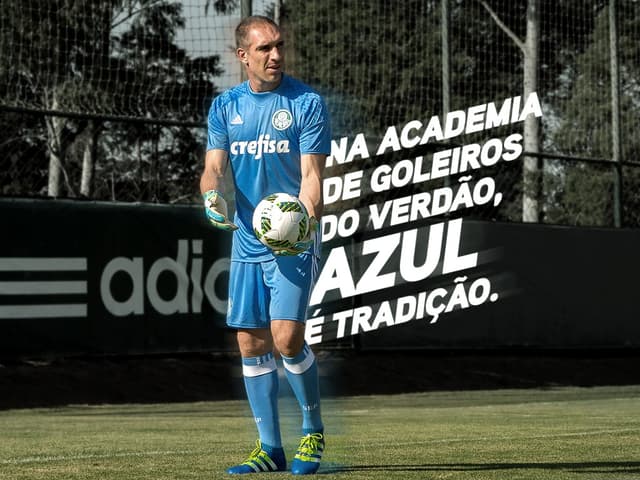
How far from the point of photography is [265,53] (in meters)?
7.10

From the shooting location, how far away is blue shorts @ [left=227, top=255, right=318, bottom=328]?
7.03 metres

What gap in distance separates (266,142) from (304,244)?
1.94 feet

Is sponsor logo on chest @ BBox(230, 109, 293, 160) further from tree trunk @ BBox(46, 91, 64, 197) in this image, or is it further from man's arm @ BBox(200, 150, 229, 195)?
tree trunk @ BBox(46, 91, 64, 197)

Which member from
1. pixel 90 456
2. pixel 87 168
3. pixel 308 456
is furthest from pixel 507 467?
pixel 87 168

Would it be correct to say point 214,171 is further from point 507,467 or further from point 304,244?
point 507,467

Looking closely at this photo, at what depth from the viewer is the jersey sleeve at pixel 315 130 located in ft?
23.1

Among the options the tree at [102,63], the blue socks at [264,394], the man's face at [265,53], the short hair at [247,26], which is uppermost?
the tree at [102,63]

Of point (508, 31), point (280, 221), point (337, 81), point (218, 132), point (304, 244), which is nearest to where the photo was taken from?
point (280, 221)

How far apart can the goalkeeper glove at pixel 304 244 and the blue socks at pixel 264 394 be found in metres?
0.72

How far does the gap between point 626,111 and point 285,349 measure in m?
19.3

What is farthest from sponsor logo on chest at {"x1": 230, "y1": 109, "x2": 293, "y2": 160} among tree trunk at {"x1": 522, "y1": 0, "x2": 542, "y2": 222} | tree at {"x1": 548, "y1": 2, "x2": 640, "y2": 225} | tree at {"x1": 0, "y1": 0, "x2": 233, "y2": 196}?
tree at {"x1": 548, "y1": 2, "x2": 640, "y2": 225}

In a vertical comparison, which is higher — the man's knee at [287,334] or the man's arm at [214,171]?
the man's arm at [214,171]

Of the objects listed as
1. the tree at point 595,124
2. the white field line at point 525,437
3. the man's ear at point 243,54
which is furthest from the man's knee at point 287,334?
the tree at point 595,124

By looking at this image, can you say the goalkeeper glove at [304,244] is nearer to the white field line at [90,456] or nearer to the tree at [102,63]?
the white field line at [90,456]
